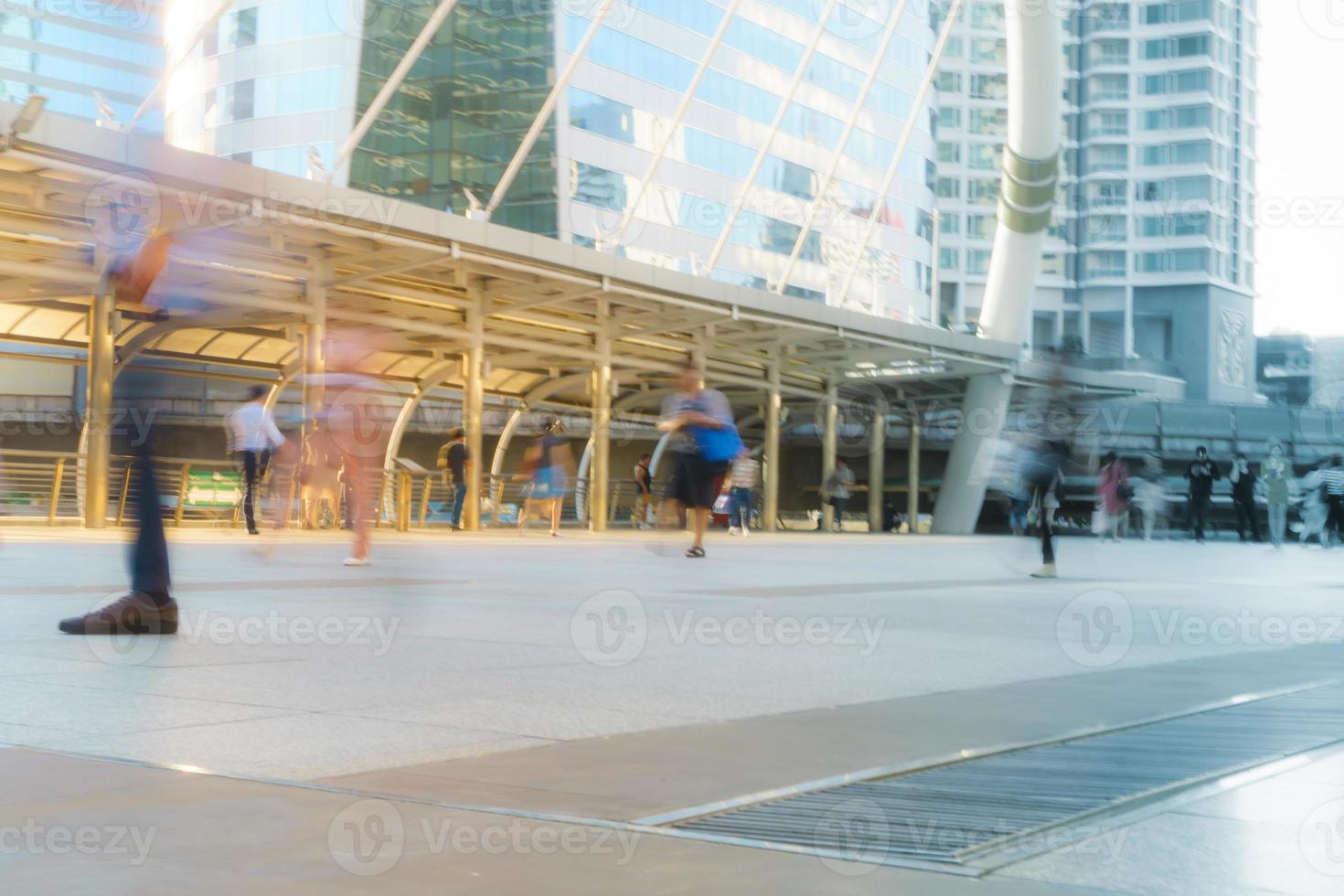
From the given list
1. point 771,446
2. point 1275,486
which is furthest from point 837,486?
point 1275,486

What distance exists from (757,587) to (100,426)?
12.4 meters

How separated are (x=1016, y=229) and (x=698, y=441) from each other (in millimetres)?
25135

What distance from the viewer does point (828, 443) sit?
36.5 metres

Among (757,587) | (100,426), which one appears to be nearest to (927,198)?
(100,426)

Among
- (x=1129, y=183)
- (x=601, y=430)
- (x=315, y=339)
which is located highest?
(x=1129, y=183)

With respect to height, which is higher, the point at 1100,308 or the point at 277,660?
the point at 1100,308

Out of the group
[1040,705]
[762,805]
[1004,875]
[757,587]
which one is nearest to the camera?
[1004,875]

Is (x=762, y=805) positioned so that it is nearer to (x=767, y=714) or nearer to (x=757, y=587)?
(x=767, y=714)

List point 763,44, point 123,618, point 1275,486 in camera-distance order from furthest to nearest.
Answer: point 763,44 → point 1275,486 → point 123,618

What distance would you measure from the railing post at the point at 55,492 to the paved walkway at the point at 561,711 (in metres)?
10.2

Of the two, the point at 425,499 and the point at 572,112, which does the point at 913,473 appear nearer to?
the point at 572,112

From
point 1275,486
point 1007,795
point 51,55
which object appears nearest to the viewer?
point 1007,795

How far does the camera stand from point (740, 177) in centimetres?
5859

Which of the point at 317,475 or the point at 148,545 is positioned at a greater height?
the point at 317,475
